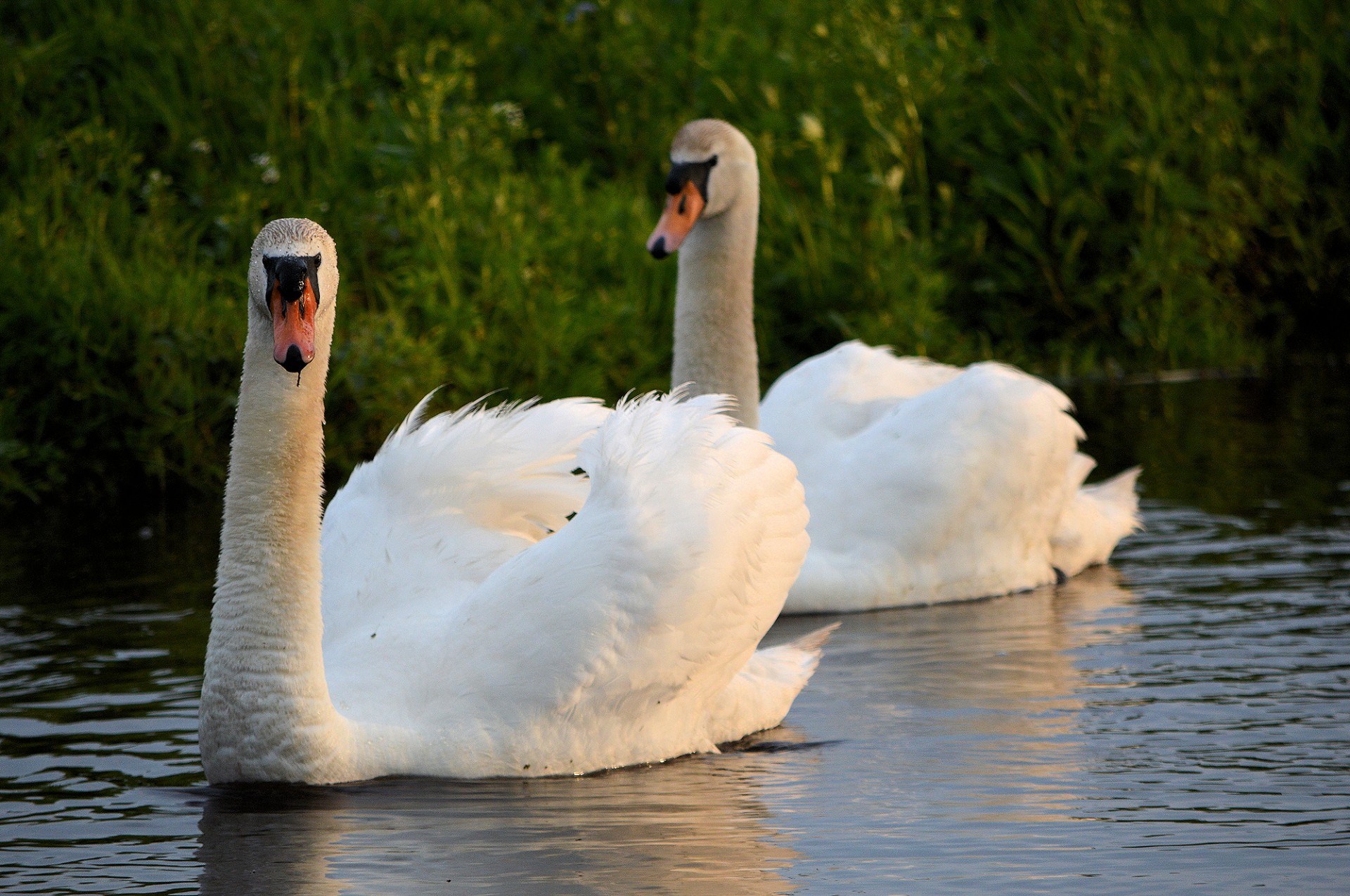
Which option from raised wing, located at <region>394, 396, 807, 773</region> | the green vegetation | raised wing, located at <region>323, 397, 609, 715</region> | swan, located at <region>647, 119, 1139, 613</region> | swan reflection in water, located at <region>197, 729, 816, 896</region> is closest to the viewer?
swan reflection in water, located at <region>197, 729, 816, 896</region>

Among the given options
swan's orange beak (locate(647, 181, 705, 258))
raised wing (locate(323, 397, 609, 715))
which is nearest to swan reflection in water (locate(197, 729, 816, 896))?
raised wing (locate(323, 397, 609, 715))

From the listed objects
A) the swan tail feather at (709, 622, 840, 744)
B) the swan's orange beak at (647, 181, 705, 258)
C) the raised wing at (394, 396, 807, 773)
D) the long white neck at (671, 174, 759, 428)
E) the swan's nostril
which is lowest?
the swan tail feather at (709, 622, 840, 744)

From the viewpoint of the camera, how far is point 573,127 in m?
10.9

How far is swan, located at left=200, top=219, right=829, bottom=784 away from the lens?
14.2ft

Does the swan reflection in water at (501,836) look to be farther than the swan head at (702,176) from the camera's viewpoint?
No

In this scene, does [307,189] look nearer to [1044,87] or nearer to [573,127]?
[573,127]

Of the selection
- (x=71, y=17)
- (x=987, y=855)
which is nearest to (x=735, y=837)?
(x=987, y=855)

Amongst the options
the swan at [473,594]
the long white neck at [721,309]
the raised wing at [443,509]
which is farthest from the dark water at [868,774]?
the long white neck at [721,309]

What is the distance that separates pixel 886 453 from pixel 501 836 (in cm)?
303

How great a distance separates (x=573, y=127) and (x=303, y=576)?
6830 millimetres

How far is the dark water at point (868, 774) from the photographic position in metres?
3.99

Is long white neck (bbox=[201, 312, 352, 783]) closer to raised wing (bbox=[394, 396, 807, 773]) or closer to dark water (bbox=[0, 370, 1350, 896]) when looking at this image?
dark water (bbox=[0, 370, 1350, 896])

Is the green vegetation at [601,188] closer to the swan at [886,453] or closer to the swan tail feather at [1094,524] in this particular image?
the swan at [886,453]

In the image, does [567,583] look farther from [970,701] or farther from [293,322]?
[970,701]
